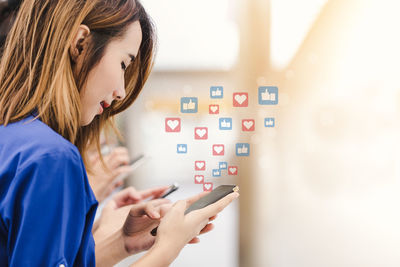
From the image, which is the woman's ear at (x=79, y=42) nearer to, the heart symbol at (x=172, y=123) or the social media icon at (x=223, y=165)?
the heart symbol at (x=172, y=123)

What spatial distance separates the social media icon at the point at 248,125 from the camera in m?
1.16

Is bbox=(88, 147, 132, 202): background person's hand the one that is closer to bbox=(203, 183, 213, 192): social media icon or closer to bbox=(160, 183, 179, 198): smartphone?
bbox=(160, 183, 179, 198): smartphone

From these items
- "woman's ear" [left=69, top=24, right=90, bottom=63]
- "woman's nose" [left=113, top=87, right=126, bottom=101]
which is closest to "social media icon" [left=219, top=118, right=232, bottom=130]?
"woman's nose" [left=113, top=87, right=126, bottom=101]

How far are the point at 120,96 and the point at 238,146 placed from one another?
16.9 inches

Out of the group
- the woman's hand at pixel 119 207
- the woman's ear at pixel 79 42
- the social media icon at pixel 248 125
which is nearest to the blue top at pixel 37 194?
the woman's ear at pixel 79 42

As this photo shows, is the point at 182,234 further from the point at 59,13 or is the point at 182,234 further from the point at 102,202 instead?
the point at 59,13

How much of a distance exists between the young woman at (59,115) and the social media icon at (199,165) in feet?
0.58

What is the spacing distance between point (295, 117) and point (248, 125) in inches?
6.1

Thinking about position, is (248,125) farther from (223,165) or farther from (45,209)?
(45,209)

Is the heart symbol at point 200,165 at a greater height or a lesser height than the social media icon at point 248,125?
lesser

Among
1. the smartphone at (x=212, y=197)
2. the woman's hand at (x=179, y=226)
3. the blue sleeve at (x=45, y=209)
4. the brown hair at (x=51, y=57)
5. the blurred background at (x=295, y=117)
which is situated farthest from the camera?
the blurred background at (x=295, y=117)

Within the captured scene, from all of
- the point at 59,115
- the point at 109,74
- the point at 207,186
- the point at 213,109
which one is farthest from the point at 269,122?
the point at 59,115

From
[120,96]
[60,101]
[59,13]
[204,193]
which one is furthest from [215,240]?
[59,13]

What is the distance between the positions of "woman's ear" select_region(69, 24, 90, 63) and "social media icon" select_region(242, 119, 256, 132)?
22.2 inches
